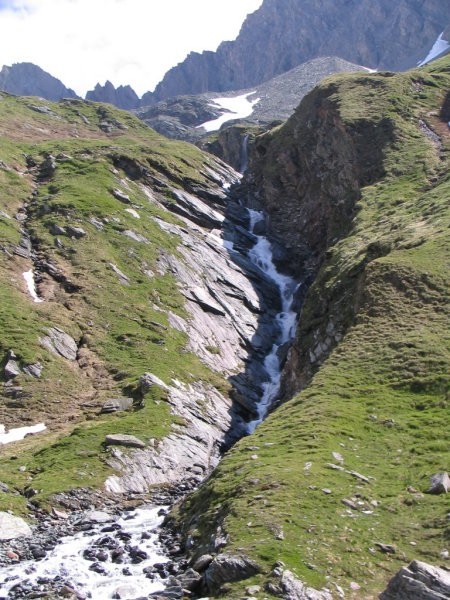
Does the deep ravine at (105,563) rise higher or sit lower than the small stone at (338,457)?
lower

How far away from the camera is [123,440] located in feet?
138

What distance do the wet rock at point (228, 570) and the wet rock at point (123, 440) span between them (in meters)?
21.6

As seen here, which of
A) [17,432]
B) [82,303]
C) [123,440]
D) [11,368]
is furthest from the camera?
[82,303]

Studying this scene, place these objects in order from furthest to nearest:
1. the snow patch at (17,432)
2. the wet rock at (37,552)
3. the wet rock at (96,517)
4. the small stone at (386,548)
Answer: the snow patch at (17,432) → the wet rock at (96,517) → the wet rock at (37,552) → the small stone at (386,548)

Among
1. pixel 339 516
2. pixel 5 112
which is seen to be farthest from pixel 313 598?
pixel 5 112

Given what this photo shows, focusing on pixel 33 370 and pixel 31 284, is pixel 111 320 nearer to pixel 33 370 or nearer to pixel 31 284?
pixel 31 284

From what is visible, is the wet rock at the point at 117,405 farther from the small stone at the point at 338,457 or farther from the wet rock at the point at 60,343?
the small stone at the point at 338,457

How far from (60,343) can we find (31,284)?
12.8 metres

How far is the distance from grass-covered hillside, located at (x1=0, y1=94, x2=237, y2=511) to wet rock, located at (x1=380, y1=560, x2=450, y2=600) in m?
21.8

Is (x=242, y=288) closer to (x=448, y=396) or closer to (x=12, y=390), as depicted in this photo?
(x=12, y=390)

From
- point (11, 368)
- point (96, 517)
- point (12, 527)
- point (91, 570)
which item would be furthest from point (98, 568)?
point (11, 368)

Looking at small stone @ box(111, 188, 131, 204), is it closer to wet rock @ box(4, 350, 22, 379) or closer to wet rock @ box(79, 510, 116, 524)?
wet rock @ box(4, 350, 22, 379)

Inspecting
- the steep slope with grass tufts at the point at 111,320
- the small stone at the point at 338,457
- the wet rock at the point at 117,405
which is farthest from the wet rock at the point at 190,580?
the wet rock at the point at 117,405

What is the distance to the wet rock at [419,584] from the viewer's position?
17.7m
